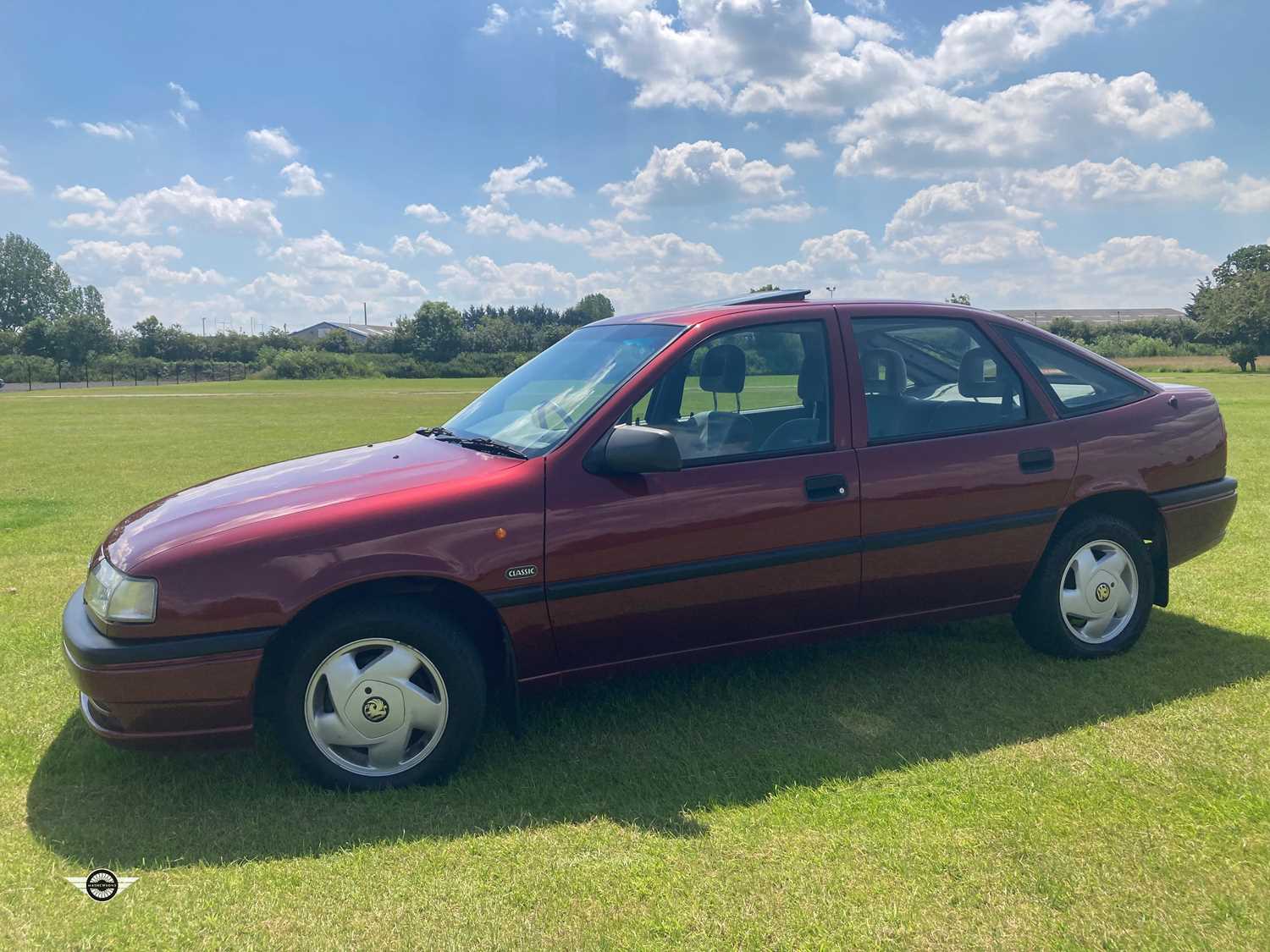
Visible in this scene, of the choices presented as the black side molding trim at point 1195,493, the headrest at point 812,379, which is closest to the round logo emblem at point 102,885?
the headrest at point 812,379

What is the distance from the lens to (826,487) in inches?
143

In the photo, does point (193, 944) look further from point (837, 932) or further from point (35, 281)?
point (35, 281)

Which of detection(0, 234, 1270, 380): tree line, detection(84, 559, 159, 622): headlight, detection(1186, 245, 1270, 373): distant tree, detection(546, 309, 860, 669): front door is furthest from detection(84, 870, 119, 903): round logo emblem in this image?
detection(1186, 245, 1270, 373): distant tree

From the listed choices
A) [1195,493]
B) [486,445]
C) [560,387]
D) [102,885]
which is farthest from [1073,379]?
[102,885]

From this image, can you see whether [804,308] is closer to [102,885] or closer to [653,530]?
[653,530]

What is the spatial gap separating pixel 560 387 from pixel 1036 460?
2.09 metres

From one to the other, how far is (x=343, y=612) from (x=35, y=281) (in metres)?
128

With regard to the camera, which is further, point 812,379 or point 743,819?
point 812,379

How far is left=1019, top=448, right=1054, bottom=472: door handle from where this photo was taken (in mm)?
4016

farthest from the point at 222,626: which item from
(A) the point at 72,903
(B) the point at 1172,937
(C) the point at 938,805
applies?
(B) the point at 1172,937

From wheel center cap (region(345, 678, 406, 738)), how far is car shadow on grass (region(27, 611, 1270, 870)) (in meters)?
0.23

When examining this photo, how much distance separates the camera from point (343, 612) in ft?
10.2

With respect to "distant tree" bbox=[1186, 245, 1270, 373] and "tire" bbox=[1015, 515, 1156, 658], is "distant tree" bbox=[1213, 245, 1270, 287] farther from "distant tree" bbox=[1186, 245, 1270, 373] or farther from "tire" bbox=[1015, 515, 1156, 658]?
"tire" bbox=[1015, 515, 1156, 658]

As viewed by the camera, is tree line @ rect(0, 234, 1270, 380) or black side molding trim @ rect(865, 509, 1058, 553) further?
tree line @ rect(0, 234, 1270, 380)
